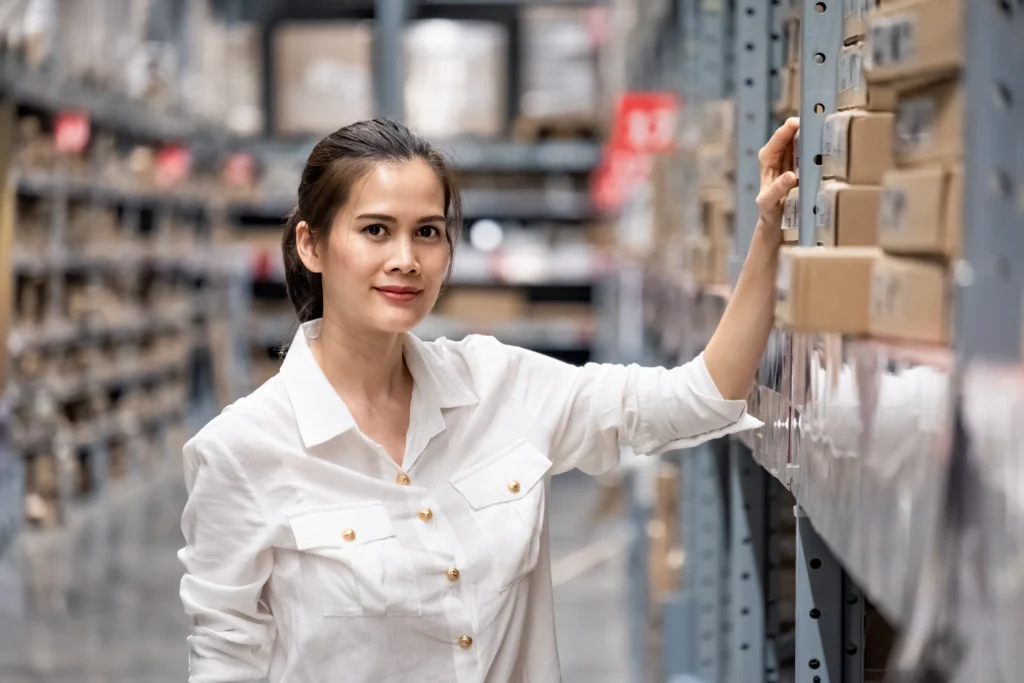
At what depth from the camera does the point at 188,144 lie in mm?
12492

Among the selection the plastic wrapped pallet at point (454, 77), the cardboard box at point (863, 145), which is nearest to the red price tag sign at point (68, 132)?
the plastic wrapped pallet at point (454, 77)

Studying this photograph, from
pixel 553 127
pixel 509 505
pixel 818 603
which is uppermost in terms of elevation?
pixel 553 127

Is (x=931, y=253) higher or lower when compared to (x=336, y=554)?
higher

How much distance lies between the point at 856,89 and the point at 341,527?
961 millimetres

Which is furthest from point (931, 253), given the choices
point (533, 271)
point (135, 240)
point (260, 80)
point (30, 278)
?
point (260, 80)

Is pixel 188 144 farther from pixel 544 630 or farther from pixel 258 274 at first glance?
pixel 544 630

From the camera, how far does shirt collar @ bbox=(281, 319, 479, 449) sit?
7.14 ft

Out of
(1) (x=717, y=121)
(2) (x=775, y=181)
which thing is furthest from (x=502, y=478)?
(1) (x=717, y=121)

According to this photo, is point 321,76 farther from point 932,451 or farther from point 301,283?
point 932,451

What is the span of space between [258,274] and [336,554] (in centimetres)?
1078

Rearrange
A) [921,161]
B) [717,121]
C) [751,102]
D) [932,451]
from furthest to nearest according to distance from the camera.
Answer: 1. [717,121]
2. [751,102]
3. [921,161]
4. [932,451]

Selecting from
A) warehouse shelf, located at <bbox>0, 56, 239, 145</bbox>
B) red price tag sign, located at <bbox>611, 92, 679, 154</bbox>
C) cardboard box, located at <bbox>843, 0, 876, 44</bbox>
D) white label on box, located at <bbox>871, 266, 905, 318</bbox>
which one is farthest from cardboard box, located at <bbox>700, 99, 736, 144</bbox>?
warehouse shelf, located at <bbox>0, 56, 239, 145</bbox>

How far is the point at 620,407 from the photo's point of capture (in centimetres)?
234

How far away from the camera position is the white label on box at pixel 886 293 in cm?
131
